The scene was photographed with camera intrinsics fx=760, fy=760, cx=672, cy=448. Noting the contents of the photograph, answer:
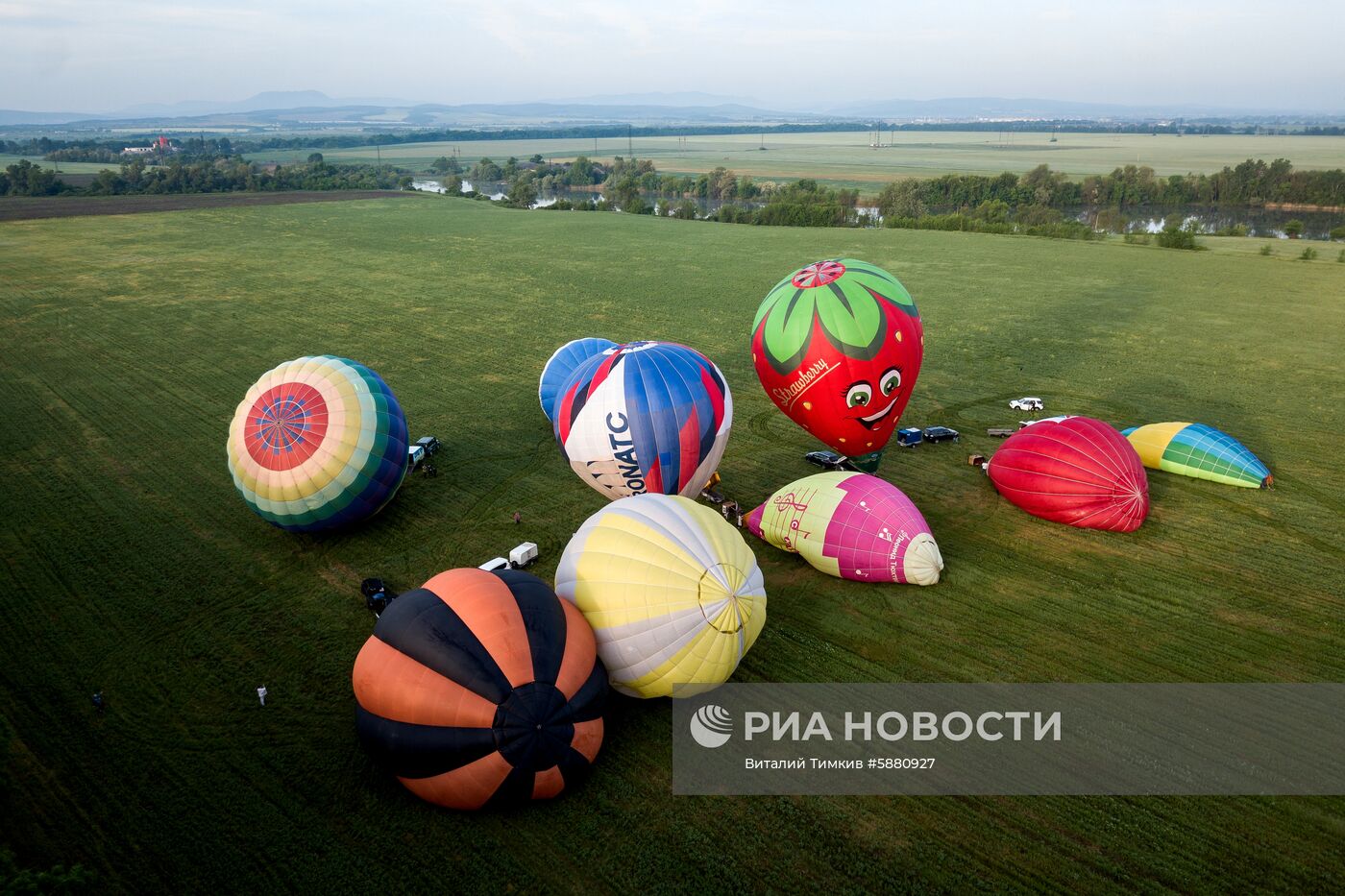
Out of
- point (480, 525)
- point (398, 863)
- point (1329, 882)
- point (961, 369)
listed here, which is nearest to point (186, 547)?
point (480, 525)

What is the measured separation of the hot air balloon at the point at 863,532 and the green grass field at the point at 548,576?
0.62 m

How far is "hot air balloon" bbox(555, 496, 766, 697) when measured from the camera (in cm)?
1226

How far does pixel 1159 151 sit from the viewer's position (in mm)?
192125

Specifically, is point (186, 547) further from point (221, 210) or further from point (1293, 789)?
point (221, 210)

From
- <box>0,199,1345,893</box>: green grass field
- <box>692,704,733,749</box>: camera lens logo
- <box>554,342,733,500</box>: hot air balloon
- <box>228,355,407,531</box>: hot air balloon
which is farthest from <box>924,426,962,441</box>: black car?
<box>228,355,407,531</box>: hot air balloon

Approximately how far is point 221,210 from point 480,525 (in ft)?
268

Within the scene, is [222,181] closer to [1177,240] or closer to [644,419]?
[1177,240]

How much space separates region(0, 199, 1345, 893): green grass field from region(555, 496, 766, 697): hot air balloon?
1.28m

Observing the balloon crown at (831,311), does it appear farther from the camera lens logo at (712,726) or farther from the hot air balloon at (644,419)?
the camera lens logo at (712,726)

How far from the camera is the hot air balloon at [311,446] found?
55.8ft

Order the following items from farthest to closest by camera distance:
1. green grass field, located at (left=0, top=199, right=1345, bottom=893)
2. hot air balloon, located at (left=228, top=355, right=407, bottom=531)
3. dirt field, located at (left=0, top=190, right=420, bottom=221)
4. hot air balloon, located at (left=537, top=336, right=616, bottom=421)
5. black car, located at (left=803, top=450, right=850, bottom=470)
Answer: dirt field, located at (left=0, top=190, right=420, bottom=221), hot air balloon, located at (left=537, top=336, right=616, bottom=421), black car, located at (left=803, top=450, right=850, bottom=470), hot air balloon, located at (left=228, top=355, right=407, bottom=531), green grass field, located at (left=0, top=199, right=1345, bottom=893)

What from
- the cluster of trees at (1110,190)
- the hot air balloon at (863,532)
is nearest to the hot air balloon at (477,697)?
the hot air balloon at (863,532)

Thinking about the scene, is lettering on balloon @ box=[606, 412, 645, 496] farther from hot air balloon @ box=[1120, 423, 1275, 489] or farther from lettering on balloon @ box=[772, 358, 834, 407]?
hot air balloon @ box=[1120, 423, 1275, 489]

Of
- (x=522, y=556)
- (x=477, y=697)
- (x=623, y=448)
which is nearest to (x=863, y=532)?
(x=623, y=448)
